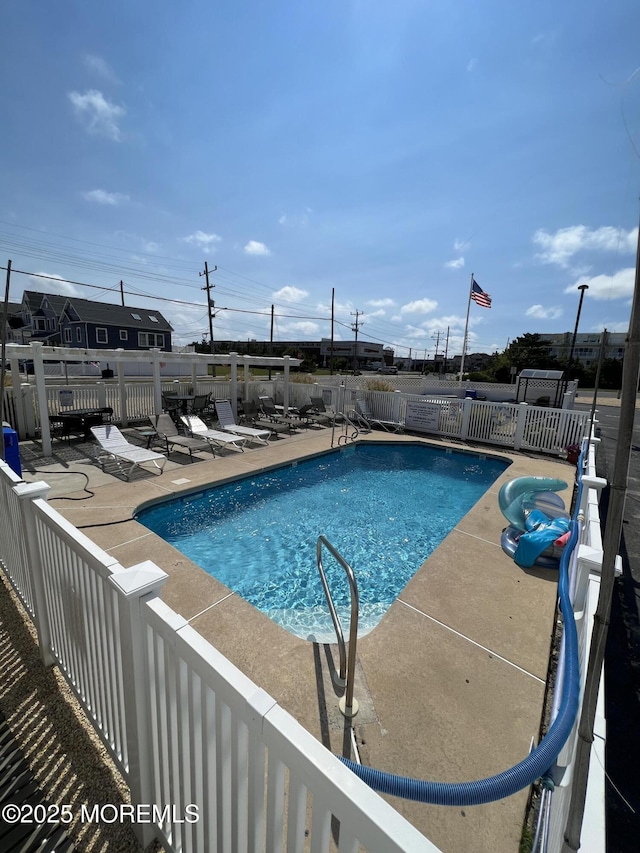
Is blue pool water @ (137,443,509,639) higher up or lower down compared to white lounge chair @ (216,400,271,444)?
lower down

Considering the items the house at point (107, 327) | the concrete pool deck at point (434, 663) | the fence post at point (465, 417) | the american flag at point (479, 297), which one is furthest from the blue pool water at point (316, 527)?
the house at point (107, 327)

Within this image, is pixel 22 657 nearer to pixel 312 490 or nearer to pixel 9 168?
pixel 312 490

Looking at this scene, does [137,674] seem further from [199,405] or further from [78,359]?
[199,405]

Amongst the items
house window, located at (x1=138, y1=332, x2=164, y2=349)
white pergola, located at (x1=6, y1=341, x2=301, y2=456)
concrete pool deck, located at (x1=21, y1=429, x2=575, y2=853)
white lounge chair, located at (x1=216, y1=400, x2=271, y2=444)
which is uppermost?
house window, located at (x1=138, y1=332, x2=164, y2=349)

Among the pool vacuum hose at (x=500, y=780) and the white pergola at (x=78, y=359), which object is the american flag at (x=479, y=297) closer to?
the white pergola at (x=78, y=359)

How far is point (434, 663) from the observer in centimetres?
289

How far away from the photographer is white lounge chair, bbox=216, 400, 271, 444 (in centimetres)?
1002

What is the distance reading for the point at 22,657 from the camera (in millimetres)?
2760

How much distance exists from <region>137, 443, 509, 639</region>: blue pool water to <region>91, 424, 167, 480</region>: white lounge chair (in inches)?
57.1

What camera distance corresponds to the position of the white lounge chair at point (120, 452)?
23.4ft

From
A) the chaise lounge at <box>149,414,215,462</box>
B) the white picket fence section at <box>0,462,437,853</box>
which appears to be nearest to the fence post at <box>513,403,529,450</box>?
the chaise lounge at <box>149,414,215,462</box>

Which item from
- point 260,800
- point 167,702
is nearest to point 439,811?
point 260,800

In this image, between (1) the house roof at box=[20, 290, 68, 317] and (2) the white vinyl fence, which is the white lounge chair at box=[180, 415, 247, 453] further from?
(1) the house roof at box=[20, 290, 68, 317]

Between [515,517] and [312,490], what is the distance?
12.5ft
